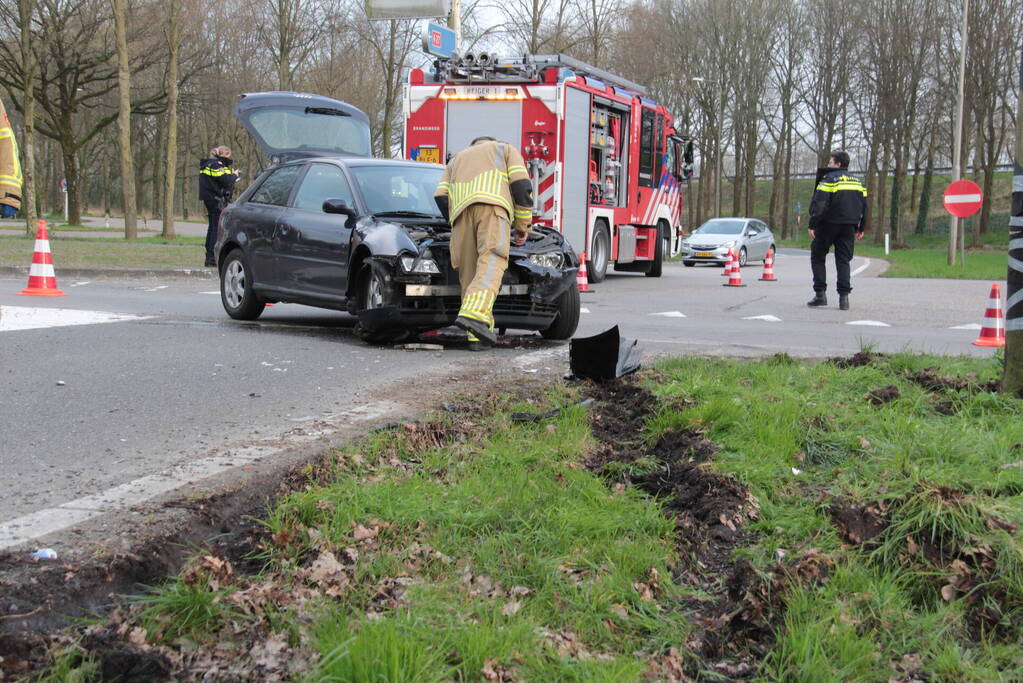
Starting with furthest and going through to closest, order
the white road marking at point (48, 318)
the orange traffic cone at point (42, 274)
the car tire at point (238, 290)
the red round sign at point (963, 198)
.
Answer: the red round sign at point (963, 198) → the orange traffic cone at point (42, 274) → the car tire at point (238, 290) → the white road marking at point (48, 318)

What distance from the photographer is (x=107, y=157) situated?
56.3 m

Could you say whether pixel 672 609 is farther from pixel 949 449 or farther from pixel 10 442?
pixel 10 442

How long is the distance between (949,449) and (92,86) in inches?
1714

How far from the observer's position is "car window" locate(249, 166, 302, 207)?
9.71 metres

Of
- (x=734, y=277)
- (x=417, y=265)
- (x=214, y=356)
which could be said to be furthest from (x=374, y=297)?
(x=734, y=277)

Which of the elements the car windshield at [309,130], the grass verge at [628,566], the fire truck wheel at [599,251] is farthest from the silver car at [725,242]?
the grass verge at [628,566]

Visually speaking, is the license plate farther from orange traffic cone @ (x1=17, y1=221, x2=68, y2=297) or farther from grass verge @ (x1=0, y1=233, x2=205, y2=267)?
orange traffic cone @ (x1=17, y1=221, x2=68, y2=297)

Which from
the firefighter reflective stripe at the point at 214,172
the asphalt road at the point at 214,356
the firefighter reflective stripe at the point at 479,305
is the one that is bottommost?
the asphalt road at the point at 214,356

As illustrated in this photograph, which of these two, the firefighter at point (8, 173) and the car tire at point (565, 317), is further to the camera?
the car tire at point (565, 317)

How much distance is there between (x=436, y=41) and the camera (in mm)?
17234

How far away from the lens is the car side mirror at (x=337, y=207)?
8.60 metres

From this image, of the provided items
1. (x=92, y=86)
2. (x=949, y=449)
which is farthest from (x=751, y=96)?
(x=949, y=449)

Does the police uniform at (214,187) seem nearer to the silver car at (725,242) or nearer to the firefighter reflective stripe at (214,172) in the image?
the firefighter reflective stripe at (214,172)

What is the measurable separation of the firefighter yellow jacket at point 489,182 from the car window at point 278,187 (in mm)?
2014
